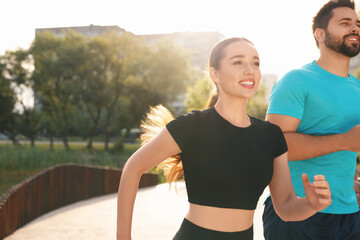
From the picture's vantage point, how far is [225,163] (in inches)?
91.0

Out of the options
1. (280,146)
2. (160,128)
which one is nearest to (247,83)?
(280,146)

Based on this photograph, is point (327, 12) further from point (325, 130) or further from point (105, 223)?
point (105, 223)

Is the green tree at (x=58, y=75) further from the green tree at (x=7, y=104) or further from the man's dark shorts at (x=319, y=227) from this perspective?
the man's dark shorts at (x=319, y=227)

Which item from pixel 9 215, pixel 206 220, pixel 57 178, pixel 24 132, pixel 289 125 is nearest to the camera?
pixel 206 220

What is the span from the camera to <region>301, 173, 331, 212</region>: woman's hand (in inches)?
84.4

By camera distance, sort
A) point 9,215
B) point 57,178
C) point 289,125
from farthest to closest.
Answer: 1. point 57,178
2. point 9,215
3. point 289,125

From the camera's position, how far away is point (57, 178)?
12664 mm

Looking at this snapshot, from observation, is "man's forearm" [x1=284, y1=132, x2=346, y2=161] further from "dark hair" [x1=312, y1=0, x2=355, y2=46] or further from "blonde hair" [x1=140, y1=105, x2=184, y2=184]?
"dark hair" [x1=312, y1=0, x2=355, y2=46]

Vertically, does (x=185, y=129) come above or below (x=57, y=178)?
above

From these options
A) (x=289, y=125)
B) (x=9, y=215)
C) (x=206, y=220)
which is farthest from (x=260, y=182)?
(x=9, y=215)

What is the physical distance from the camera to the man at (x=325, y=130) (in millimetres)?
2824

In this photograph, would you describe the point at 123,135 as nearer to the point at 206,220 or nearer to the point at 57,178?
the point at 57,178

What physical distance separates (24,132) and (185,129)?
40663 mm

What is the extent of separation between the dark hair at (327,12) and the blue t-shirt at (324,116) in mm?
364
